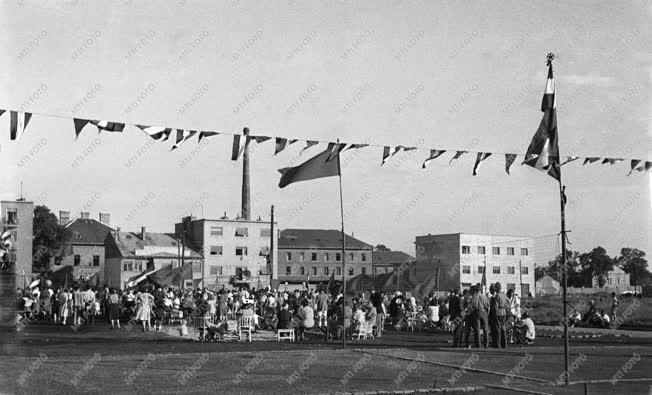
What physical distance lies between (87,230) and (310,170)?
102m

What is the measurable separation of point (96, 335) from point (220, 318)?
4.41 metres

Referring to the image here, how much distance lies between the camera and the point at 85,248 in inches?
4555

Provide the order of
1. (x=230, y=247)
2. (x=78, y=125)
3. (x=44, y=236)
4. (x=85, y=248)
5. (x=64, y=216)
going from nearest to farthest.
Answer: (x=78, y=125)
(x=44, y=236)
(x=230, y=247)
(x=85, y=248)
(x=64, y=216)

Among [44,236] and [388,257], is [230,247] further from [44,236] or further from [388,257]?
[388,257]

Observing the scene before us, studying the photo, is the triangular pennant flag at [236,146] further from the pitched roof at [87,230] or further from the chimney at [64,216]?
the chimney at [64,216]

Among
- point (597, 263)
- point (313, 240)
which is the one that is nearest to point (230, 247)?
point (313, 240)

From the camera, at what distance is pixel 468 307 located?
74.8 ft

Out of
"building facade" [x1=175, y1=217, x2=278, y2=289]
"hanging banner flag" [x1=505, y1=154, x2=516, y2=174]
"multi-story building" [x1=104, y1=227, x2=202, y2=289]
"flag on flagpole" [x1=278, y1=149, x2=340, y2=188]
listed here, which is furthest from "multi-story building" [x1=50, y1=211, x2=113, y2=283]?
"hanging banner flag" [x1=505, y1=154, x2=516, y2=174]

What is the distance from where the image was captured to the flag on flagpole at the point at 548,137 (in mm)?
15312

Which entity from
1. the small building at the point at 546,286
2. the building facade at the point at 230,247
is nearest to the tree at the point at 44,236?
the building facade at the point at 230,247

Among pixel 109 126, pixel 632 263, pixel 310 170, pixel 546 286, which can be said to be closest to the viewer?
pixel 109 126

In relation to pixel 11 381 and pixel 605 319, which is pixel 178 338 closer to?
pixel 11 381

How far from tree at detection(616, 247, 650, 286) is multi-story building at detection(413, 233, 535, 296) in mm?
47155

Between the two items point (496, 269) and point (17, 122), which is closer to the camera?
point (17, 122)
